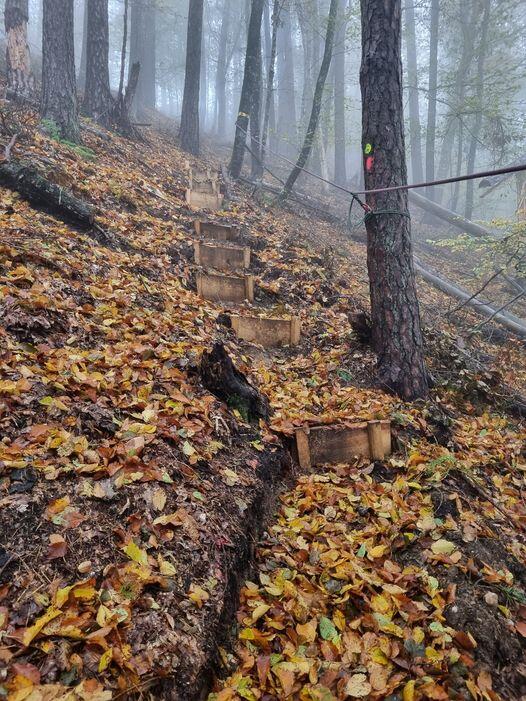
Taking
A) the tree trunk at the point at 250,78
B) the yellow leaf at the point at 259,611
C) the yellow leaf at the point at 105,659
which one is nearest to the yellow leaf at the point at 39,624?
the yellow leaf at the point at 105,659

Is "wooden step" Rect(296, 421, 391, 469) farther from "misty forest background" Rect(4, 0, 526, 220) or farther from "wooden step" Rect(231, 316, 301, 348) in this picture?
"misty forest background" Rect(4, 0, 526, 220)

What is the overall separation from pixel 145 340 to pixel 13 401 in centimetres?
125

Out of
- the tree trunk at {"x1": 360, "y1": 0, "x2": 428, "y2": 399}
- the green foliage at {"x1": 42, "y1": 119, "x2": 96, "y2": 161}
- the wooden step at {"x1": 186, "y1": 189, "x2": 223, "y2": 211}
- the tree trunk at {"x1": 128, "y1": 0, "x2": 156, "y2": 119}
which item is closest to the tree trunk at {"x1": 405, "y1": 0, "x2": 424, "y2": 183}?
the tree trunk at {"x1": 128, "y1": 0, "x2": 156, "y2": 119}

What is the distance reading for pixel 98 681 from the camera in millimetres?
1515

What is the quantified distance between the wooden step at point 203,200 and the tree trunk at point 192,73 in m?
4.81

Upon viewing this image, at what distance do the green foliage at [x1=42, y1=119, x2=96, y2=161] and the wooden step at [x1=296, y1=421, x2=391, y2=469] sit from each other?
6.35 m

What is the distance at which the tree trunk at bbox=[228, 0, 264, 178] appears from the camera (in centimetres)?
1038

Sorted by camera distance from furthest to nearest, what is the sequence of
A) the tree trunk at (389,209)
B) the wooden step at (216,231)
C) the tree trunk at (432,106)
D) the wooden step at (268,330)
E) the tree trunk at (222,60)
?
the tree trunk at (222,60)
the tree trunk at (432,106)
the wooden step at (216,231)
the wooden step at (268,330)
the tree trunk at (389,209)

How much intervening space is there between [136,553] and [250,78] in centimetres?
1148

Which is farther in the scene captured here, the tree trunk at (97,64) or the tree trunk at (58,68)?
the tree trunk at (97,64)

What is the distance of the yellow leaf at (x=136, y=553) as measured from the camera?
1.95 m

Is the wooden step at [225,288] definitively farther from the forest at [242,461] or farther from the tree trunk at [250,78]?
the tree trunk at [250,78]

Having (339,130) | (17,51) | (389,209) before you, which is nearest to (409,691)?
(389,209)

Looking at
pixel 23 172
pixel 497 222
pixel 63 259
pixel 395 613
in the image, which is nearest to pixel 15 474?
pixel 395 613
